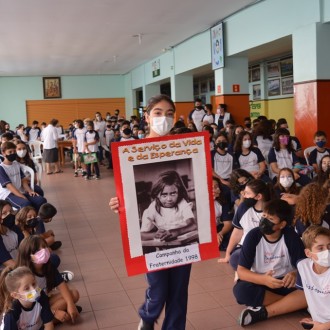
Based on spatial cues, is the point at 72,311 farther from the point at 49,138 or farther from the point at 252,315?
the point at 49,138

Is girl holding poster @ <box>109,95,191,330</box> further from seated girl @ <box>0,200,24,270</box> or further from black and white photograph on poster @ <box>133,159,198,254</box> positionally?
seated girl @ <box>0,200,24,270</box>

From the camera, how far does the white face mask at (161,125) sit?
107 inches

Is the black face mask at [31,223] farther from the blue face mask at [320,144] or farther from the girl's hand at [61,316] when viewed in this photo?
the blue face mask at [320,144]

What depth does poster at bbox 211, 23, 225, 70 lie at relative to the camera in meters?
11.0

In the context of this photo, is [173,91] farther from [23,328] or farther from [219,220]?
[23,328]

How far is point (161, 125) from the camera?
8.87ft

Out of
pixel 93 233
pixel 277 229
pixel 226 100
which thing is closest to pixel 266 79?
pixel 226 100

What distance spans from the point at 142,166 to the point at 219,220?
3107 mm

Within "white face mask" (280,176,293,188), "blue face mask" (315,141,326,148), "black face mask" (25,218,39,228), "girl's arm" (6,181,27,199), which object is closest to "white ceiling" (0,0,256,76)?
"blue face mask" (315,141,326,148)

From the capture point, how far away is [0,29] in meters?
11.1

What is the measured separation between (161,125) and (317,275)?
1556 mm

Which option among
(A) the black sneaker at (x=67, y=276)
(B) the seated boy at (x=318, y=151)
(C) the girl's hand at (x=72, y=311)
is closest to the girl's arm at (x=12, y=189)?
(A) the black sneaker at (x=67, y=276)

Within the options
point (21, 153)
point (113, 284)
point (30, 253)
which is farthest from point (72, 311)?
point (21, 153)

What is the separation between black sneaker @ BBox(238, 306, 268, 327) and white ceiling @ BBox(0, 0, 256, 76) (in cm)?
707
